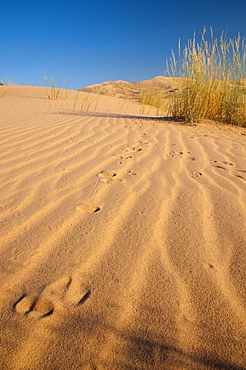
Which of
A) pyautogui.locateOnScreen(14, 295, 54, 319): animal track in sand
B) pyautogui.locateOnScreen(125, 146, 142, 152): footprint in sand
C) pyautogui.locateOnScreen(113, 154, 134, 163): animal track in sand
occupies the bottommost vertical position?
pyautogui.locateOnScreen(14, 295, 54, 319): animal track in sand

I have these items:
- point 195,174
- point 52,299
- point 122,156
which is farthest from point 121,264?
point 122,156

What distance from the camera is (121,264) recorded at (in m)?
1.21

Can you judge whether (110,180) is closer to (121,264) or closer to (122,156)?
(122,156)

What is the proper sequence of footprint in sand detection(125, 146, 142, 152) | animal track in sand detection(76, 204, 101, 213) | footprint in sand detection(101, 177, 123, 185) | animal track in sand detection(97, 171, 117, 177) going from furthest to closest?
footprint in sand detection(125, 146, 142, 152), animal track in sand detection(97, 171, 117, 177), footprint in sand detection(101, 177, 123, 185), animal track in sand detection(76, 204, 101, 213)

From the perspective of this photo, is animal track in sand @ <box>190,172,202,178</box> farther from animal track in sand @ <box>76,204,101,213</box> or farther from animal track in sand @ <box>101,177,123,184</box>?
animal track in sand @ <box>76,204,101,213</box>

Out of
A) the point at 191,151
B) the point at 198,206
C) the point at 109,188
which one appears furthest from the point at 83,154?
the point at 198,206

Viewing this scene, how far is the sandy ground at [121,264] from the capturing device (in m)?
0.84

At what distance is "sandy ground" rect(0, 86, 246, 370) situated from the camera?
838 millimetres

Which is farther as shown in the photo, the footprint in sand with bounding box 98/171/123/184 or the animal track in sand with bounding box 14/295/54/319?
the footprint in sand with bounding box 98/171/123/184

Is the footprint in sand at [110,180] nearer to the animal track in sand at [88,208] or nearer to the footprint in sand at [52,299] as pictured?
the animal track in sand at [88,208]

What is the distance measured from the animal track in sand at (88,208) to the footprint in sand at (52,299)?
25.3 inches

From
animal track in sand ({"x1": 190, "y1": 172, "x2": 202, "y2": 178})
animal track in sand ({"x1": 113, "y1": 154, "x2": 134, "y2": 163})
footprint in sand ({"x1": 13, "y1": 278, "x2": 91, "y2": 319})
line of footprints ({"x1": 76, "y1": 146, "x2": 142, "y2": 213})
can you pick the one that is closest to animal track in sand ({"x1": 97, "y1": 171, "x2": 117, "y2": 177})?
line of footprints ({"x1": 76, "y1": 146, "x2": 142, "y2": 213})

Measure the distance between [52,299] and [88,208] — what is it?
0.76 metres

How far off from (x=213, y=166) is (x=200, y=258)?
1.52m
